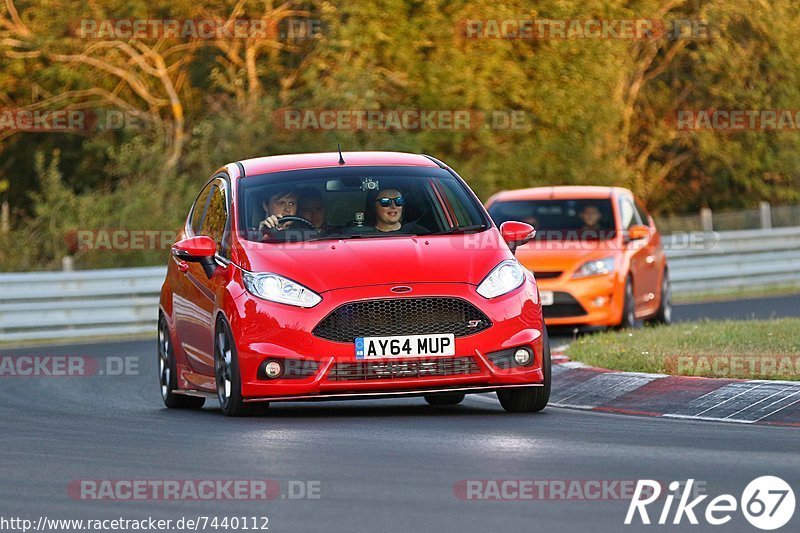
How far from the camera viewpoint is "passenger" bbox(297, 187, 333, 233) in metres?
12.3

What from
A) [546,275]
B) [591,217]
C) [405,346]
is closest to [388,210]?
[405,346]

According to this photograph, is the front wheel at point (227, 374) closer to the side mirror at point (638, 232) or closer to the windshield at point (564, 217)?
the side mirror at point (638, 232)

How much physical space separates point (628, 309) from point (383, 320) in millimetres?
9775

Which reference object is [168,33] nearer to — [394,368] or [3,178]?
[3,178]

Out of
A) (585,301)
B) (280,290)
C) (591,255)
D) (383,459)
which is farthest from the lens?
(591,255)

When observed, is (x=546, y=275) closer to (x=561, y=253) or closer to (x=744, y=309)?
(x=561, y=253)

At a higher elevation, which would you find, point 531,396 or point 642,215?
point 531,396

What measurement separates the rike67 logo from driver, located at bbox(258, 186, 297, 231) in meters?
4.71

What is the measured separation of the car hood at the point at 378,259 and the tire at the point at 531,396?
656mm

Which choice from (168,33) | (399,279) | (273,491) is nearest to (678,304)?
(168,33)

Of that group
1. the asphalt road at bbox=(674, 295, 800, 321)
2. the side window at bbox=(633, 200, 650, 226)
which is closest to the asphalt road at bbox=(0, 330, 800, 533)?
the side window at bbox=(633, 200, 650, 226)

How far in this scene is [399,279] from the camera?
11.3 metres

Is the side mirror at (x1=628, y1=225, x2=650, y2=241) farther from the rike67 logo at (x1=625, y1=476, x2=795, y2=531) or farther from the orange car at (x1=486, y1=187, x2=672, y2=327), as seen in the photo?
the rike67 logo at (x1=625, y1=476, x2=795, y2=531)

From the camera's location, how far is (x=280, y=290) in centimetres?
1141
